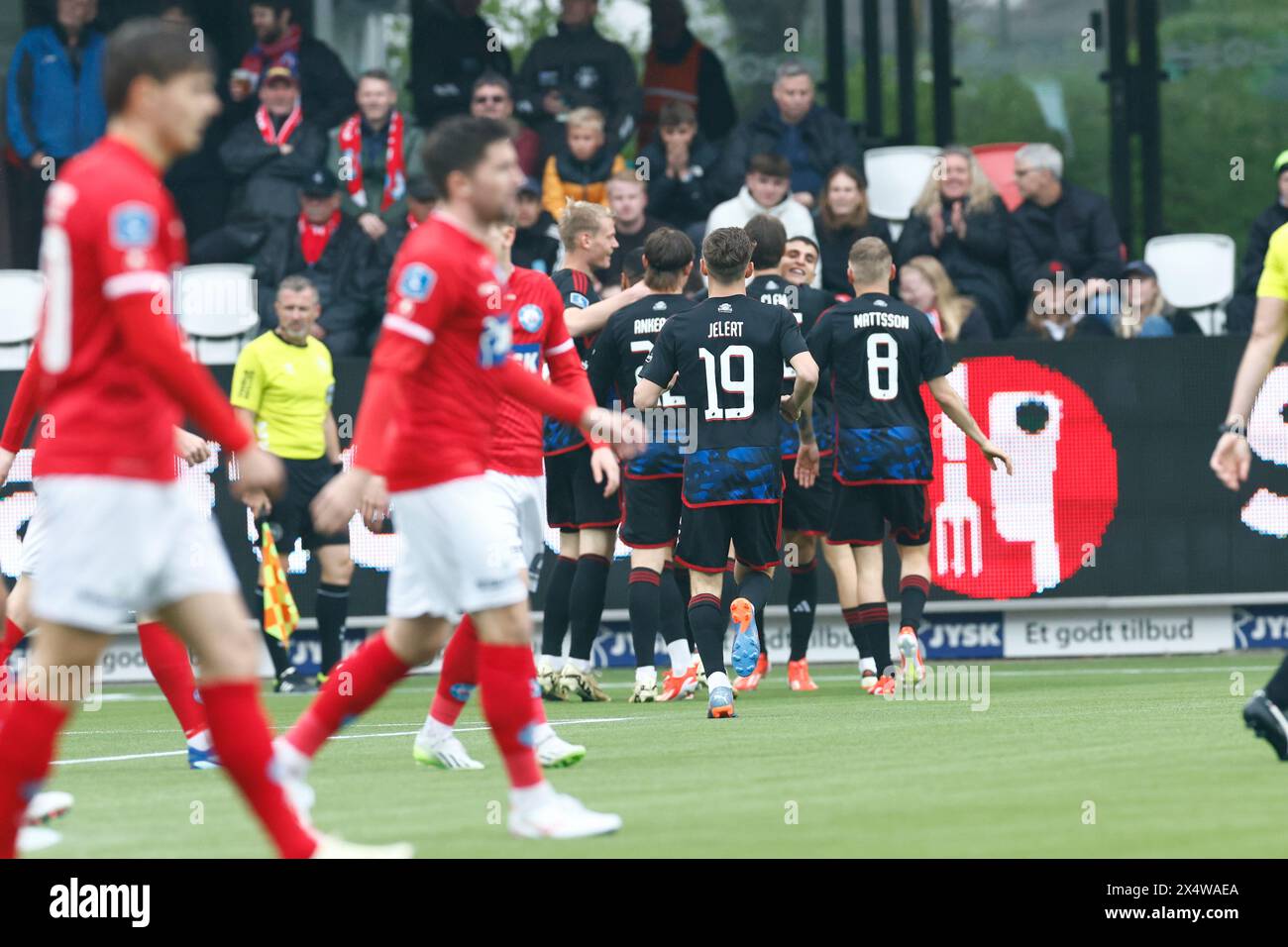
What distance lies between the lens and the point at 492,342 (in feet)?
22.4

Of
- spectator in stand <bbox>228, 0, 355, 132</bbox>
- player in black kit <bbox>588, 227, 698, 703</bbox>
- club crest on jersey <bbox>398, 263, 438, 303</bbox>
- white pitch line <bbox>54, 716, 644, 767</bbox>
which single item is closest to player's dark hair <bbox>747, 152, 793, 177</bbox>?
player in black kit <bbox>588, 227, 698, 703</bbox>

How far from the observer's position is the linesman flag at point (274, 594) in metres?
14.9

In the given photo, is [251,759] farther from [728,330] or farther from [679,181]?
[679,181]

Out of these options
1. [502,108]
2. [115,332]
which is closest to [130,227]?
[115,332]

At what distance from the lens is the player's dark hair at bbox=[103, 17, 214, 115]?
552 cm

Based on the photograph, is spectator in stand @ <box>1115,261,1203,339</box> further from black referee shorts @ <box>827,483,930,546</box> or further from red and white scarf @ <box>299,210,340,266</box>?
red and white scarf @ <box>299,210,340,266</box>

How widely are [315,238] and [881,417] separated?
5.79 metres

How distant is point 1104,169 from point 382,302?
7004mm

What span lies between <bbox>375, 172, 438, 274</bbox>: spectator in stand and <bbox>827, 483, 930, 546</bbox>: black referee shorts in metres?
4.66

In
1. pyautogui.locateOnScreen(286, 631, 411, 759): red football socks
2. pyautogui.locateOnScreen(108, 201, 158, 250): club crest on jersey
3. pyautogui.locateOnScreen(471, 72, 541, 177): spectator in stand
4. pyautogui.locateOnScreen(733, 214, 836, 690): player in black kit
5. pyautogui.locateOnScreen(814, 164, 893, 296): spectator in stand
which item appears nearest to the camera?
pyautogui.locateOnScreen(108, 201, 158, 250): club crest on jersey

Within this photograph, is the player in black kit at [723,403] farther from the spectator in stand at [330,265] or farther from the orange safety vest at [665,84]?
the orange safety vest at [665,84]

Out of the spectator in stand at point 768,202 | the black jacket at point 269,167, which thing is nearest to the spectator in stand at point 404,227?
the black jacket at point 269,167

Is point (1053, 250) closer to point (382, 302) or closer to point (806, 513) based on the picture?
point (806, 513)

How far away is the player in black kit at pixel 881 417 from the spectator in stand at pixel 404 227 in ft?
14.1
